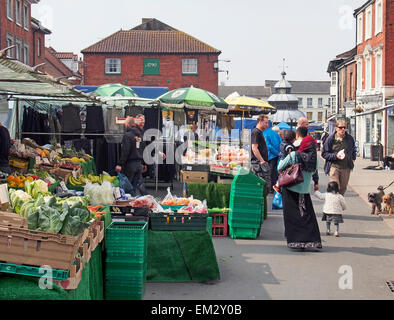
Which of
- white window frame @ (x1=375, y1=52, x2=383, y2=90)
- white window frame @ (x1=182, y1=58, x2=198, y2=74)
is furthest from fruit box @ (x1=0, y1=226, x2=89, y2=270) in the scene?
white window frame @ (x1=182, y1=58, x2=198, y2=74)

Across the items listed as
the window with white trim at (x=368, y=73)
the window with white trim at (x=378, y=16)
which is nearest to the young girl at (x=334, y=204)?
the window with white trim at (x=378, y=16)

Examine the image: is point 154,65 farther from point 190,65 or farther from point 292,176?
point 292,176

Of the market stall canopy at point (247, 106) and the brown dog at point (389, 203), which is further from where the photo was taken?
the market stall canopy at point (247, 106)

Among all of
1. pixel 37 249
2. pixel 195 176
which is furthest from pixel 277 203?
pixel 37 249

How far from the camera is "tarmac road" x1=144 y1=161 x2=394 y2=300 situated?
23.5ft

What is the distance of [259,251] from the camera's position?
979 cm

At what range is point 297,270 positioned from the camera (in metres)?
8.43

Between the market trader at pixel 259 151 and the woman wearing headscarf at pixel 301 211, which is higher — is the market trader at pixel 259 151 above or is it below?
above

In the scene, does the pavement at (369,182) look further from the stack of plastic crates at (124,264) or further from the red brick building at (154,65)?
the red brick building at (154,65)

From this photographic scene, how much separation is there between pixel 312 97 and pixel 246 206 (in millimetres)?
123223

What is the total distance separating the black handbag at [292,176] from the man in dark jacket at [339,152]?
3248 millimetres

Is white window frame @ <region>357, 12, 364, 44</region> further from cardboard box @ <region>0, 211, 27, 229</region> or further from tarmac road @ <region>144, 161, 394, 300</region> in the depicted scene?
cardboard box @ <region>0, 211, 27, 229</region>

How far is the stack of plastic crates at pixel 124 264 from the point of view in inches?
262
